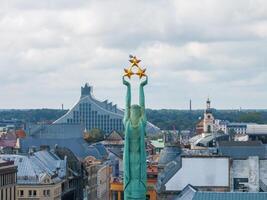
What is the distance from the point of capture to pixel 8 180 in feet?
468

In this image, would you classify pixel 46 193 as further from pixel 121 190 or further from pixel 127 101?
pixel 127 101

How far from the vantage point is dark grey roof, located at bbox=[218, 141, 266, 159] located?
13062 cm

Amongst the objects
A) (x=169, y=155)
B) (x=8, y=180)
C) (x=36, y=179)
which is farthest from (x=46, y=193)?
(x=169, y=155)

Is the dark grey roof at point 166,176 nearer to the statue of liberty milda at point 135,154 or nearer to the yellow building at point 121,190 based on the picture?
the yellow building at point 121,190

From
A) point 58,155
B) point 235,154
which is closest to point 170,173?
point 235,154

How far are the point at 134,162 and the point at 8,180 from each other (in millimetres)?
72009

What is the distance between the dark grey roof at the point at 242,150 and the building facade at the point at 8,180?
25.4m

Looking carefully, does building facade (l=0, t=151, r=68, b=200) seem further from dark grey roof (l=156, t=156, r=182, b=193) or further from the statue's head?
the statue's head

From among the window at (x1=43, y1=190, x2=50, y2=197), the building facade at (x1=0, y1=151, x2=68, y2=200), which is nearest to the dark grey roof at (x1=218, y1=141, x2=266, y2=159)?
the window at (x1=43, y1=190, x2=50, y2=197)

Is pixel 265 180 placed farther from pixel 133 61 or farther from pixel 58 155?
pixel 58 155

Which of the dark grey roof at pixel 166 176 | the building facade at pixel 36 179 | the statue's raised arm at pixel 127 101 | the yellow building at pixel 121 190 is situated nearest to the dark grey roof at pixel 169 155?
the yellow building at pixel 121 190

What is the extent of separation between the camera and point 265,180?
11838cm

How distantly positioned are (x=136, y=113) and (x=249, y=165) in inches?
1888

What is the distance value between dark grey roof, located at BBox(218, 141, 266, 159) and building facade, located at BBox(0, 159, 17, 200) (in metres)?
25.4
